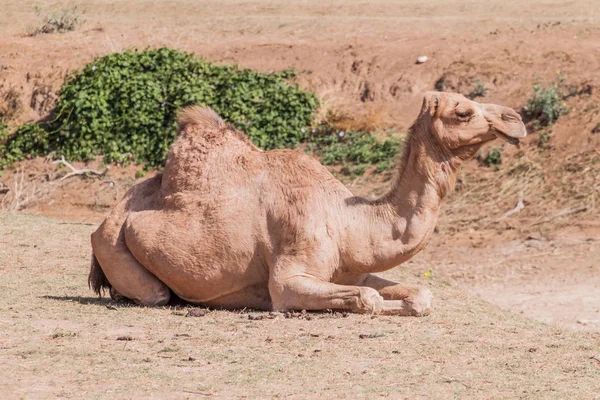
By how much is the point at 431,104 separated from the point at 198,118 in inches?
83.7

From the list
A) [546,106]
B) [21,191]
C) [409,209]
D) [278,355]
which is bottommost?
[21,191]

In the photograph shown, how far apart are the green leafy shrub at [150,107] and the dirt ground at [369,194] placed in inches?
21.7

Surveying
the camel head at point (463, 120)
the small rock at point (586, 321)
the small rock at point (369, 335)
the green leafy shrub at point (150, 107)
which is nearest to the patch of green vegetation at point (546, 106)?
the green leafy shrub at point (150, 107)

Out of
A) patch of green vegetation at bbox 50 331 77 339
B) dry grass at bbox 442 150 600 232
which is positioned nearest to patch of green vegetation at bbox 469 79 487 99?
dry grass at bbox 442 150 600 232

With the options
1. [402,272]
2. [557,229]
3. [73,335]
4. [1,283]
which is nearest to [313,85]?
[557,229]

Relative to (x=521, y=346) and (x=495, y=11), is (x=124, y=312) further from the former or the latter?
(x=495, y=11)

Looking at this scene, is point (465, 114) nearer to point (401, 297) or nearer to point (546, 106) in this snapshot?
point (401, 297)

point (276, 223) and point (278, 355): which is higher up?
point (276, 223)

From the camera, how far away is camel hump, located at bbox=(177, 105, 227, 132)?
364 inches

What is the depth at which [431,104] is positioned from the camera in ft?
26.9

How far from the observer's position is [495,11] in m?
26.0

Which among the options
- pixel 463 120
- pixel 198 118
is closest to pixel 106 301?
pixel 198 118

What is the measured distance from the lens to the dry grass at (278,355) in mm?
6133

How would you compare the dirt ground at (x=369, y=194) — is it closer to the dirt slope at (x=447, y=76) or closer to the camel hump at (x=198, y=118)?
the dirt slope at (x=447, y=76)
